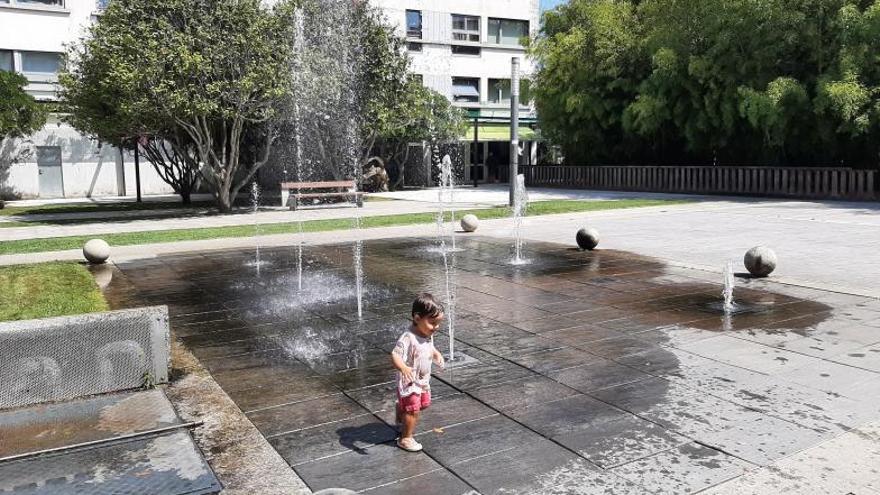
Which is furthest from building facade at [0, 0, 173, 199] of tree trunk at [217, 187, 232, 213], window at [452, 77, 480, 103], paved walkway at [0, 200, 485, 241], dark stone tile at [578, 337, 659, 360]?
dark stone tile at [578, 337, 659, 360]

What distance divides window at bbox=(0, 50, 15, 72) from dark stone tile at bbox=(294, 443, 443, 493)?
34.5 metres

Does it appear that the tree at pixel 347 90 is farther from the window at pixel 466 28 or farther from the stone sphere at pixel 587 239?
the window at pixel 466 28

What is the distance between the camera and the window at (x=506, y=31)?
44347 millimetres

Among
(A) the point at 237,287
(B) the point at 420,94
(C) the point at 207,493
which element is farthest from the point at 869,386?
(B) the point at 420,94

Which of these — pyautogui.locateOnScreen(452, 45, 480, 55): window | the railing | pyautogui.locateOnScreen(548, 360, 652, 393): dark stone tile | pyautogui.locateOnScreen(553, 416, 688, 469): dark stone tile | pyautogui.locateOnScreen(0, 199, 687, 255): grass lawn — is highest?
pyautogui.locateOnScreen(452, 45, 480, 55): window

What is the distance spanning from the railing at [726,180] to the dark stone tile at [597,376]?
2084cm

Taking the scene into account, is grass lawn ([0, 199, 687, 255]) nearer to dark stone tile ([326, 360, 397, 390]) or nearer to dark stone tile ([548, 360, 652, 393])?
dark stone tile ([326, 360, 397, 390])

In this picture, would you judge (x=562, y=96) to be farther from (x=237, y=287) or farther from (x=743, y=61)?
(x=237, y=287)

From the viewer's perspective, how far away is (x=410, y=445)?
A: 4.23 m

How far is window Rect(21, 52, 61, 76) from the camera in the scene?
1278 inches

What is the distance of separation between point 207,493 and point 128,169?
33105 mm

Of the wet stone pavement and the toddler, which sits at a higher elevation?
the toddler

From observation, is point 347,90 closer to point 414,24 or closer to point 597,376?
point 414,24

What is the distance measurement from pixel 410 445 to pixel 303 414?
0.97 metres
